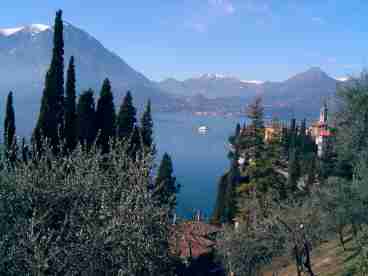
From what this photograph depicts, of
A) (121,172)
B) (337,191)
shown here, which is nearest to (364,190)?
(337,191)

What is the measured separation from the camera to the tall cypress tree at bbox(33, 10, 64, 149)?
73.6ft

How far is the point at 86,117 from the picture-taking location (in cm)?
2541

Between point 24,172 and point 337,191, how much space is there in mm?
13045

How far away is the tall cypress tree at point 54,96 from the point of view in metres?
22.4

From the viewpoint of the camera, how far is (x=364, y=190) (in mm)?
15023

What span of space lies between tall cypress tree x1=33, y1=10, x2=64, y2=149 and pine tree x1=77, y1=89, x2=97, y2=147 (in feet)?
5.89

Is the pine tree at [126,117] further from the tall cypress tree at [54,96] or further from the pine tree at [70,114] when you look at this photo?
the tall cypress tree at [54,96]

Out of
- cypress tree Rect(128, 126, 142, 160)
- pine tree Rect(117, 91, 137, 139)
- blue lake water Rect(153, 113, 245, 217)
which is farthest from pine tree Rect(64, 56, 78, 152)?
blue lake water Rect(153, 113, 245, 217)

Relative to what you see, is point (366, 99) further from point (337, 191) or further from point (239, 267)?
point (239, 267)

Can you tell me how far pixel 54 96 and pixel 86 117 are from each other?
2.66 m

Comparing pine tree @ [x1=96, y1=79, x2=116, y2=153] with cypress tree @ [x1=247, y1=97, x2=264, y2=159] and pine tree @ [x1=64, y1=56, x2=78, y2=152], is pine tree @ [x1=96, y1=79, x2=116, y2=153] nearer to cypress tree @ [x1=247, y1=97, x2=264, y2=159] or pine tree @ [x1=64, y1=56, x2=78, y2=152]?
pine tree @ [x1=64, y1=56, x2=78, y2=152]

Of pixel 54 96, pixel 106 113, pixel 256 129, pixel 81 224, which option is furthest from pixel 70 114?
pixel 81 224

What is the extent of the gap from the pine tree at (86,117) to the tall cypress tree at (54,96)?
180cm

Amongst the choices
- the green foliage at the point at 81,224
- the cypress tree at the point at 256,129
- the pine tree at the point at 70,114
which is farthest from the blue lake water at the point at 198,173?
the green foliage at the point at 81,224
